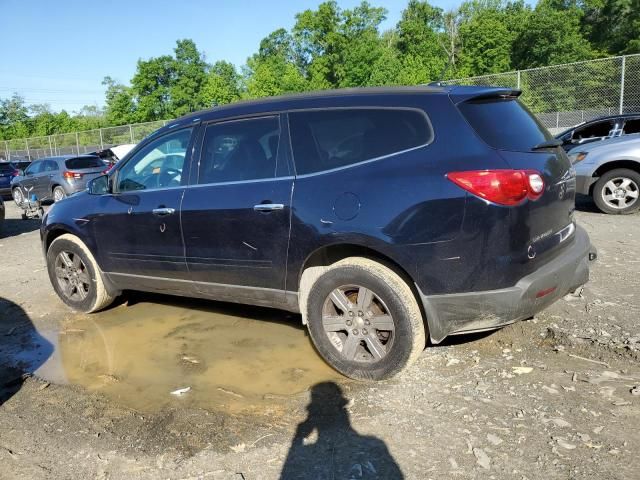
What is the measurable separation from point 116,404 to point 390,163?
2.39 m

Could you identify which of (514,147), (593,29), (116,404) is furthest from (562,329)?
(593,29)

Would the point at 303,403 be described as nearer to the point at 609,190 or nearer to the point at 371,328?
the point at 371,328

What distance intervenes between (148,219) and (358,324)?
2.10 m

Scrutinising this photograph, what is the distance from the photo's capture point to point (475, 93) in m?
3.30

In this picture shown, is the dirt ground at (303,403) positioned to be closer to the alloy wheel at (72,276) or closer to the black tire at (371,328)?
the black tire at (371,328)

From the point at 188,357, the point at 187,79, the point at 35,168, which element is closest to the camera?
the point at 188,357

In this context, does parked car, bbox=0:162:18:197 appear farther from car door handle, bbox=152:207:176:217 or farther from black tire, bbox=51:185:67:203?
car door handle, bbox=152:207:176:217

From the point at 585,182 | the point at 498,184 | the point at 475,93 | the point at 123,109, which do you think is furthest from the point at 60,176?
the point at 123,109

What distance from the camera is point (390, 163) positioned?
10.4 ft

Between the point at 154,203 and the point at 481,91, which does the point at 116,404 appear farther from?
the point at 481,91

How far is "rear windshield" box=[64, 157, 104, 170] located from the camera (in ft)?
52.5

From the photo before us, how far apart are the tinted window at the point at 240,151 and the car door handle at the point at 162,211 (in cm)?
36

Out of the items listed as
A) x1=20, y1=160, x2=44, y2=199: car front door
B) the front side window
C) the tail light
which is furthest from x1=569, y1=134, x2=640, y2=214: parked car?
x1=20, y1=160, x2=44, y2=199: car front door

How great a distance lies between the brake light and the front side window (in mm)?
2342
